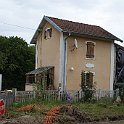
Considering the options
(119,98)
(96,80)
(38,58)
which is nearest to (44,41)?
(38,58)

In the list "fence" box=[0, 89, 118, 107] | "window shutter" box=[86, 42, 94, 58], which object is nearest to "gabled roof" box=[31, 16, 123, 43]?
"window shutter" box=[86, 42, 94, 58]

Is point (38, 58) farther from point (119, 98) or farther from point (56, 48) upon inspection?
point (119, 98)

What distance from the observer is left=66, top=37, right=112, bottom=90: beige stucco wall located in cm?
2755

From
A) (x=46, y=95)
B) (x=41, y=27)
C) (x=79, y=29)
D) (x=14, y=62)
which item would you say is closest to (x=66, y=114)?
(x=46, y=95)

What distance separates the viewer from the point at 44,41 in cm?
3062

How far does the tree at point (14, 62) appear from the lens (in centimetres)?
4350

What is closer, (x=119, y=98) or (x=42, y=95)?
(x=42, y=95)

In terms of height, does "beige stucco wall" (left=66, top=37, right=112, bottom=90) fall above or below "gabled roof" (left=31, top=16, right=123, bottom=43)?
below

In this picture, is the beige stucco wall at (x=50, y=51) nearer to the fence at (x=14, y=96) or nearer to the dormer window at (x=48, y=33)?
the dormer window at (x=48, y=33)

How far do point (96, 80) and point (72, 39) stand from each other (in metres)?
4.14

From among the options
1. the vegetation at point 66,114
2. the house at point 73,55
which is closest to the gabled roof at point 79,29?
the house at point 73,55

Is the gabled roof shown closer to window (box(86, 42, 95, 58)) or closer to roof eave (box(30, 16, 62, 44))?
roof eave (box(30, 16, 62, 44))

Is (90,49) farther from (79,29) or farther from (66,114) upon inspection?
(66,114)

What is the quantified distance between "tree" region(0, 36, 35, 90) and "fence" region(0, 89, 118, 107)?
1945 cm
